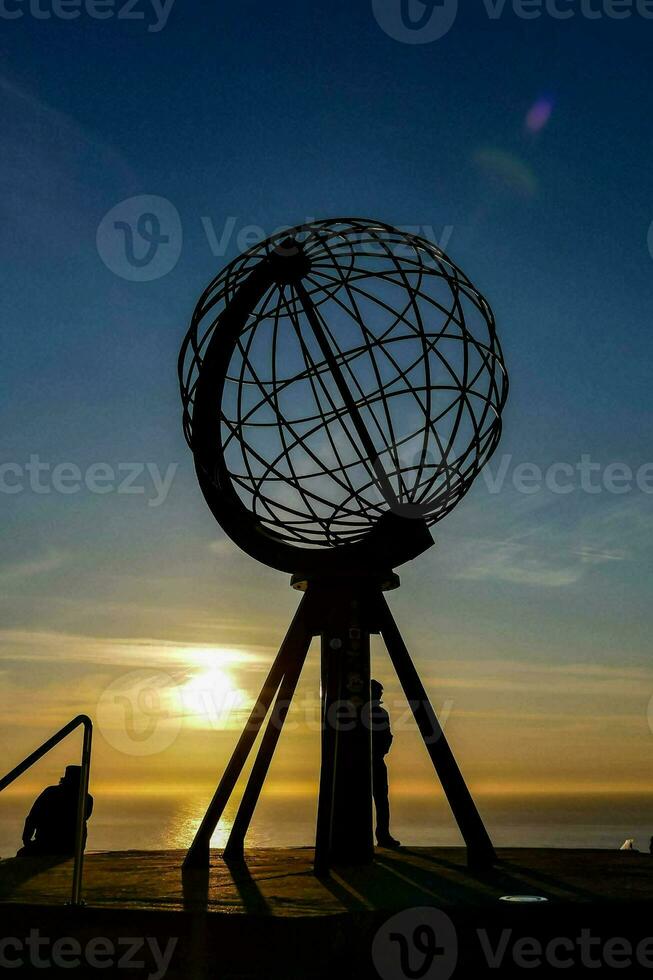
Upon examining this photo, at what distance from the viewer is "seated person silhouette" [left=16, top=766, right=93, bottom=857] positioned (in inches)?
405

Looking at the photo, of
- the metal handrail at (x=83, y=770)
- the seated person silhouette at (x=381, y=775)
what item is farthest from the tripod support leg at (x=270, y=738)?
the metal handrail at (x=83, y=770)

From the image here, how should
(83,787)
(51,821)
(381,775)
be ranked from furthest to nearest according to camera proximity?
(381,775) < (51,821) < (83,787)

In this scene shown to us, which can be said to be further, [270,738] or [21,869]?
[270,738]

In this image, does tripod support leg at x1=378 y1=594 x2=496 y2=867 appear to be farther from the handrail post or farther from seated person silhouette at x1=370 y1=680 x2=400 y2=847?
the handrail post

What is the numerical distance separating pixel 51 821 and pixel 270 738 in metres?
3.15

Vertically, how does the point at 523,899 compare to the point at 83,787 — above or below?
below

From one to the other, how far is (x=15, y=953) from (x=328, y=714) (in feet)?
12.7

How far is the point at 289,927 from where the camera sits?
18.8ft

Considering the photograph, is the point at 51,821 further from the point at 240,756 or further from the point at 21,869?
the point at 240,756

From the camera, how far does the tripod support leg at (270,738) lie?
934cm

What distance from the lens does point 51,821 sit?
10461mm

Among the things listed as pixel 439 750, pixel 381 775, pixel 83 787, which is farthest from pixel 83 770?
pixel 381 775

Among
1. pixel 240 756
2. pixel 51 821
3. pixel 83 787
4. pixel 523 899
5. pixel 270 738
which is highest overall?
pixel 270 738

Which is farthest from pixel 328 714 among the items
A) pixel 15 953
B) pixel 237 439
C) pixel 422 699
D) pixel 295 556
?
pixel 15 953
